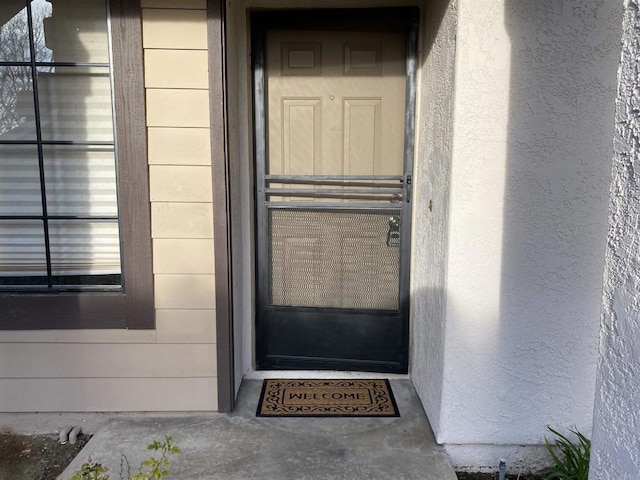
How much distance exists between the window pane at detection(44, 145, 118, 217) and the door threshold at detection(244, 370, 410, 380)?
4.13 ft

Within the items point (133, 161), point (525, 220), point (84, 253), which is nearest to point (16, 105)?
point (133, 161)

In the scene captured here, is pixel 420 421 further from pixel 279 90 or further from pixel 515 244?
pixel 279 90

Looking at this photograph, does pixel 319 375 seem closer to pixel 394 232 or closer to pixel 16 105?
pixel 394 232

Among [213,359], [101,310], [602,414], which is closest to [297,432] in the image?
[213,359]

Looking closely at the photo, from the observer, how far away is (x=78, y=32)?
225cm

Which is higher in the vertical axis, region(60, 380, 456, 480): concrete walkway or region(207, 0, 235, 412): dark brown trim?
region(207, 0, 235, 412): dark brown trim

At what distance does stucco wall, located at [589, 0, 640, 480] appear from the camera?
891 millimetres

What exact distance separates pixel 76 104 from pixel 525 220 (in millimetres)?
2177

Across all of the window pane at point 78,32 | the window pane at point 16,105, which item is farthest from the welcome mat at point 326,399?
the window pane at point 78,32

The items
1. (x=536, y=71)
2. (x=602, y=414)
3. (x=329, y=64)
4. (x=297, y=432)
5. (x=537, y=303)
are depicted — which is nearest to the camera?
(x=602, y=414)

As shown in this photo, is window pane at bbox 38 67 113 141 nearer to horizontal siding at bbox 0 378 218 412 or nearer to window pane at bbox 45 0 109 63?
window pane at bbox 45 0 109 63

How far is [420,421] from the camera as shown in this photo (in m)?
2.37

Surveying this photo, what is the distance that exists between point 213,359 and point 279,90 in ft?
5.07

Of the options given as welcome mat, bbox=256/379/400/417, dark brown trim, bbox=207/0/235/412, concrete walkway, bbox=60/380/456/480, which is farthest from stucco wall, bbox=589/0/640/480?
dark brown trim, bbox=207/0/235/412
